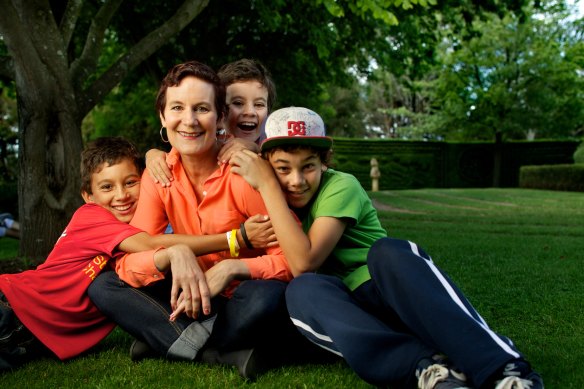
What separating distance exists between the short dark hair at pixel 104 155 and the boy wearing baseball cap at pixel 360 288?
0.80m

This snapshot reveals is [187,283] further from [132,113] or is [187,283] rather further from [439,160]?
[439,160]

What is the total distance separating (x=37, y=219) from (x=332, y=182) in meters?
5.12

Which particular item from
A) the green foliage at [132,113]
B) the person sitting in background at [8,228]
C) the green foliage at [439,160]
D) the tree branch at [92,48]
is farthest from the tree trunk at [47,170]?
the green foliage at [439,160]

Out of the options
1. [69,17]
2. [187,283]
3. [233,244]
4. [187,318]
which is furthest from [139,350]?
[69,17]

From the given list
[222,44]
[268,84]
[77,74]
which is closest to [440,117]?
[222,44]

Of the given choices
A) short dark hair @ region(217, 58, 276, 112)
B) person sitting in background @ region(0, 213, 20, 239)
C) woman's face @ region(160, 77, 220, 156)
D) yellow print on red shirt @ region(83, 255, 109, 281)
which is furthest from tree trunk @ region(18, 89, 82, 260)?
woman's face @ region(160, 77, 220, 156)

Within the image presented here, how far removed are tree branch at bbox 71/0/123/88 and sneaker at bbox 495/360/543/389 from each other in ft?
20.7

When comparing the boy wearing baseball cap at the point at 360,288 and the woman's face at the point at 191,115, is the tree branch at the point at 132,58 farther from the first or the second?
the boy wearing baseball cap at the point at 360,288

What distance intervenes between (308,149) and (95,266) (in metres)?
1.29

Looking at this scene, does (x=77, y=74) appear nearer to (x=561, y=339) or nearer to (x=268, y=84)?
(x=268, y=84)

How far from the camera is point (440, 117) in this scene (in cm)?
3167

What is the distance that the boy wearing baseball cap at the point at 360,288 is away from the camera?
2.23 metres

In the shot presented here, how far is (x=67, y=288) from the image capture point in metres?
3.28

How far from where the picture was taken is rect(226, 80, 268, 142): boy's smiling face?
3.84m
